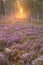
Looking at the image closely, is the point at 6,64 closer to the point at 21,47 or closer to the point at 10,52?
the point at 10,52

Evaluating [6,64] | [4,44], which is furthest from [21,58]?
[4,44]

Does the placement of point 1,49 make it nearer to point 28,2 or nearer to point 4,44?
point 4,44

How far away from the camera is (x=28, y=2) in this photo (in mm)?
43125

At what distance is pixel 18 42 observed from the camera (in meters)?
14.5

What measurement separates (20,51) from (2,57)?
69.0 inches

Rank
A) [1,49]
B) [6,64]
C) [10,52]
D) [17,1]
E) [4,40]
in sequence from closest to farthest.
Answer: [6,64], [10,52], [1,49], [4,40], [17,1]

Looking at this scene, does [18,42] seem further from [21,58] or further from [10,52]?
[21,58]

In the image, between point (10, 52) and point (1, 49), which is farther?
point (1, 49)

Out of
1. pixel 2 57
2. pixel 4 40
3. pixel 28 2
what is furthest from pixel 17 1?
pixel 2 57

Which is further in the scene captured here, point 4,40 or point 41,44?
point 4,40

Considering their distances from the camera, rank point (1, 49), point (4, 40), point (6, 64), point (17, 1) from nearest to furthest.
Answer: point (6, 64), point (1, 49), point (4, 40), point (17, 1)

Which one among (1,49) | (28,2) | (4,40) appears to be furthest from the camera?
(28,2)

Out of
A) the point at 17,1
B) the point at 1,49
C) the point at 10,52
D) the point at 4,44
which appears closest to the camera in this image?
the point at 10,52

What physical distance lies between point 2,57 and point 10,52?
1.17m
